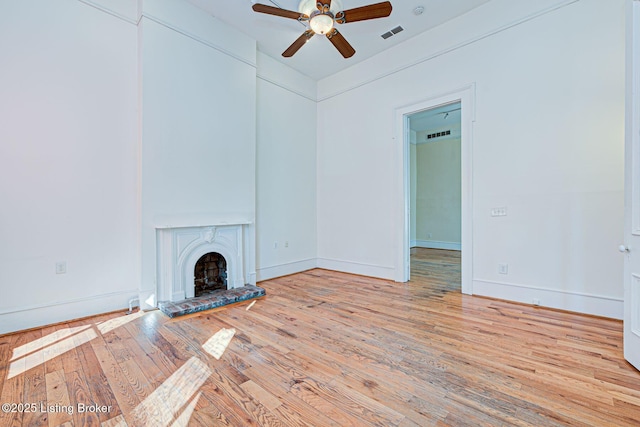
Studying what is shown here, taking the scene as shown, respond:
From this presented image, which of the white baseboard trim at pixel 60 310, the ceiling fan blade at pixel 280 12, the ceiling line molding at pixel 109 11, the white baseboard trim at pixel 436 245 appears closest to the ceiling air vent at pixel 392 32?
the ceiling fan blade at pixel 280 12

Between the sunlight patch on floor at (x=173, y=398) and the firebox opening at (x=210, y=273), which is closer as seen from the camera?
the sunlight patch on floor at (x=173, y=398)

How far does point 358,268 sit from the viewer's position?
4855 millimetres

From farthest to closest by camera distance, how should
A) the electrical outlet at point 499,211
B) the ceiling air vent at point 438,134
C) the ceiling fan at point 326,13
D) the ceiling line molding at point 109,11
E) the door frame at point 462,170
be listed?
the ceiling air vent at point 438,134
the door frame at point 462,170
the electrical outlet at point 499,211
the ceiling line molding at point 109,11
the ceiling fan at point 326,13

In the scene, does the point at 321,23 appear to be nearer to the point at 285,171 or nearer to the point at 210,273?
the point at 285,171

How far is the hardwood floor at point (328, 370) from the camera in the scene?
1.54 meters

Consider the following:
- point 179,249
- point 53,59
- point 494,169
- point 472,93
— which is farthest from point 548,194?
point 53,59

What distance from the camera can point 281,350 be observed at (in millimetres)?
2254

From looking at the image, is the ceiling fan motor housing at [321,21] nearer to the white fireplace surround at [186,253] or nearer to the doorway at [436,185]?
the white fireplace surround at [186,253]

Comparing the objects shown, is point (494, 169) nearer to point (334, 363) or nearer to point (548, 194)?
point (548, 194)

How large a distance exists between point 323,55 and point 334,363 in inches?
175

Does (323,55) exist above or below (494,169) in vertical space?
above

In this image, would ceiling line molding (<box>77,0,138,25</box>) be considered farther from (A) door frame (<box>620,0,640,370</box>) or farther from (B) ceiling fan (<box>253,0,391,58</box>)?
(A) door frame (<box>620,0,640,370</box>)

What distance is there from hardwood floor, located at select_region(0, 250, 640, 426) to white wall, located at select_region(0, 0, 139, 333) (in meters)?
0.39

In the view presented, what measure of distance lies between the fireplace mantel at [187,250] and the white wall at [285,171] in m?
0.63
